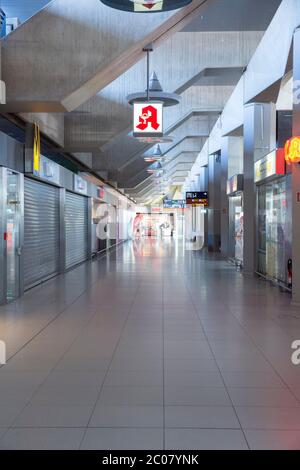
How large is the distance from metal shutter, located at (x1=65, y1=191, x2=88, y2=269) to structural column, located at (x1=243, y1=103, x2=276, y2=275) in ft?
16.6

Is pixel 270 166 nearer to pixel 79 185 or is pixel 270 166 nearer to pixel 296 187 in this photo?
pixel 296 187

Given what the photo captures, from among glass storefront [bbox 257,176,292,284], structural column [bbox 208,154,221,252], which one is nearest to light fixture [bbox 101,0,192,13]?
glass storefront [bbox 257,176,292,284]

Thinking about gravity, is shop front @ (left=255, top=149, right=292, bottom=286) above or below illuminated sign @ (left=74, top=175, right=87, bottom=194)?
below

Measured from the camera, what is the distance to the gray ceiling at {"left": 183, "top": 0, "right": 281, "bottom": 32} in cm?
1187

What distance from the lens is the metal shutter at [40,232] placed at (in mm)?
10445

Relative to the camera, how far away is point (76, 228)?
1667 cm

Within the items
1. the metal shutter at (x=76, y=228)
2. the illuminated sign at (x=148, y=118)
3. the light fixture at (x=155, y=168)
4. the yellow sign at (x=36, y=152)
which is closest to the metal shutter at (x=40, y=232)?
the yellow sign at (x=36, y=152)

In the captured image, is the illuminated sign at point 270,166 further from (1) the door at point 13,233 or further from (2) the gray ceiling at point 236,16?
(1) the door at point 13,233

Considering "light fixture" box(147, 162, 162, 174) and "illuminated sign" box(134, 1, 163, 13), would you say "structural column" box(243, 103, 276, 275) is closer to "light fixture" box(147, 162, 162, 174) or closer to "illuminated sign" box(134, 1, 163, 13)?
"illuminated sign" box(134, 1, 163, 13)

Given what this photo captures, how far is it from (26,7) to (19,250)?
4.08 meters

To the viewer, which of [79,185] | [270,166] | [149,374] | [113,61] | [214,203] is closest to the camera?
[149,374]

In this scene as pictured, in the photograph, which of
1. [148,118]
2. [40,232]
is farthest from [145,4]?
[40,232]

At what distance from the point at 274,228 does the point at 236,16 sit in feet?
17.1

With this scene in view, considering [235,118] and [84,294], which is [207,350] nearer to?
[84,294]
